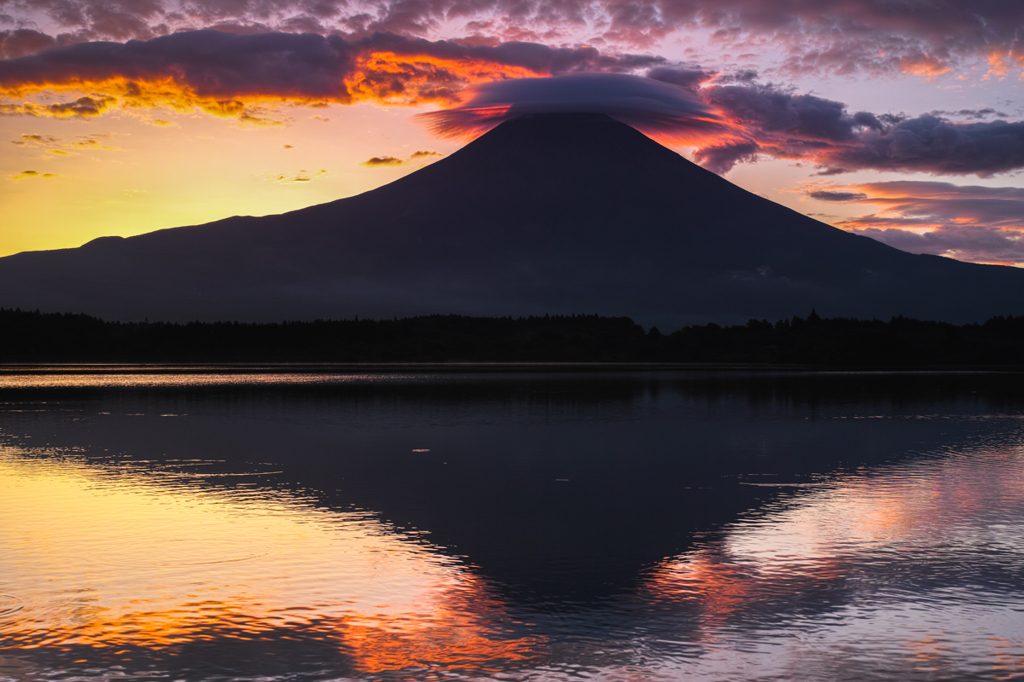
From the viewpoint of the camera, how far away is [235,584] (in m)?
11.7

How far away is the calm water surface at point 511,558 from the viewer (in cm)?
910

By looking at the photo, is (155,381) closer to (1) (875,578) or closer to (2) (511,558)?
(2) (511,558)

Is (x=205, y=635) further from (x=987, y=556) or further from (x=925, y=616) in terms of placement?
(x=987, y=556)

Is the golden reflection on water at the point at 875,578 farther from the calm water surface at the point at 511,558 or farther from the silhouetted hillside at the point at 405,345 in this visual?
the silhouetted hillside at the point at 405,345

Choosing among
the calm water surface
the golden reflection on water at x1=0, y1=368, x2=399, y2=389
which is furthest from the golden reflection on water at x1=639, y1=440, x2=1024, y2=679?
the golden reflection on water at x1=0, y1=368, x2=399, y2=389

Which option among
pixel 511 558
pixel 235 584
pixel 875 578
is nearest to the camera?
pixel 235 584

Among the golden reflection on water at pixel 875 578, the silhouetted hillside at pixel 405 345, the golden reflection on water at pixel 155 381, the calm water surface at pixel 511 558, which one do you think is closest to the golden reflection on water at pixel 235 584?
the calm water surface at pixel 511 558

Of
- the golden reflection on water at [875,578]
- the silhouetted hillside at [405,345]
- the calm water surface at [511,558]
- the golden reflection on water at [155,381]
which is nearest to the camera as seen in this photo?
the calm water surface at [511,558]

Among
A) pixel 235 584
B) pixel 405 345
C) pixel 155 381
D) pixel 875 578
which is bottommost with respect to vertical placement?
pixel 875 578

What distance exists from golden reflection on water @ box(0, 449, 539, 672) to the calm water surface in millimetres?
46

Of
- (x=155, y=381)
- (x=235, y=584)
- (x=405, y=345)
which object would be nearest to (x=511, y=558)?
(x=235, y=584)

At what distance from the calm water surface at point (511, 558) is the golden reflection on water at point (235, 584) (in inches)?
1.8

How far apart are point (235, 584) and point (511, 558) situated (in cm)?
367

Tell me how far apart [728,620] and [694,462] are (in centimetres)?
1377
